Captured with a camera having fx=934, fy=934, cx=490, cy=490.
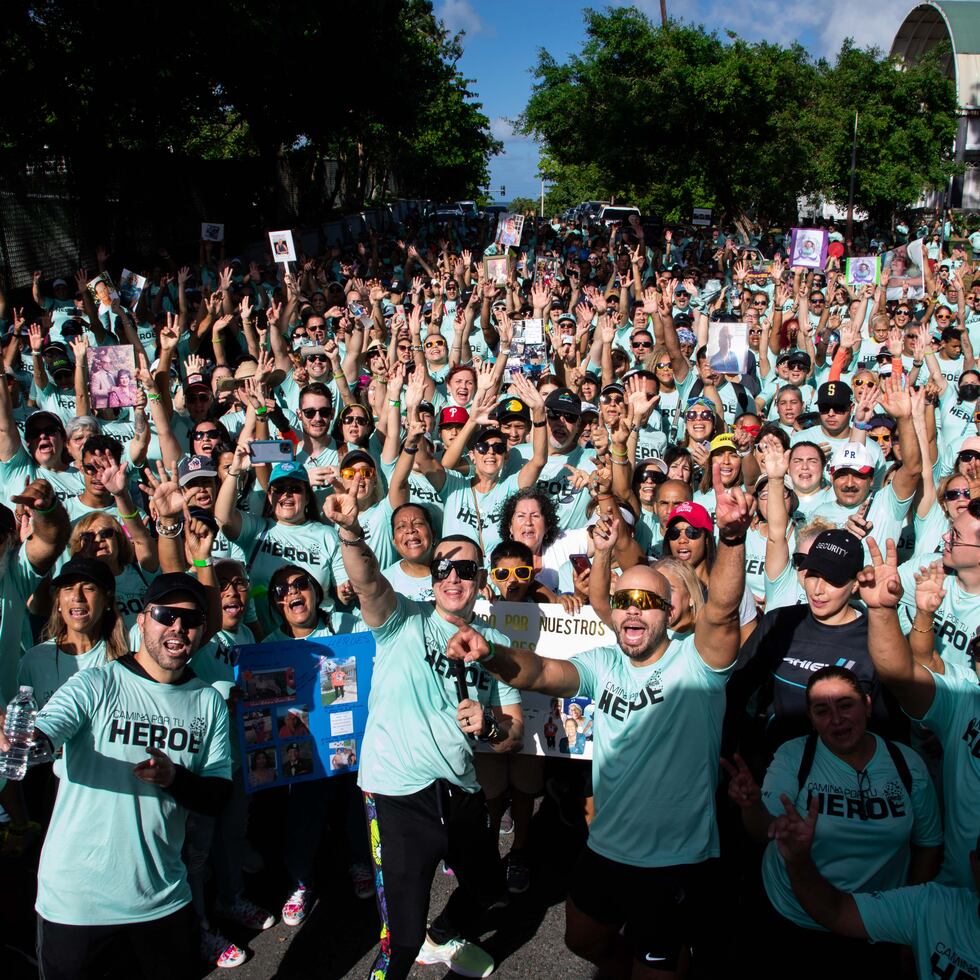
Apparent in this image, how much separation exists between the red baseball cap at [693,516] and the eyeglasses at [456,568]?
5.13 ft

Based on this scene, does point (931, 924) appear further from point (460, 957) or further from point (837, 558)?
point (460, 957)

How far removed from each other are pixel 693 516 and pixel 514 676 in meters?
1.79

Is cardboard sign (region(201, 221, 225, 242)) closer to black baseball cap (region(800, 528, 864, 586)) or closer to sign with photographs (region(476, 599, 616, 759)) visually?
sign with photographs (region(476, 599, 616, 759))

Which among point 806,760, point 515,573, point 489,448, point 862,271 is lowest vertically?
point 806,760

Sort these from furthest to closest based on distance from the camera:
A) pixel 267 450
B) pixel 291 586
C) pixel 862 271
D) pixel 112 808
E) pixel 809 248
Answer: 1. pixel 809 248
2. pixel 862 271
3. pixel 267 450
4. pixel 291 586
5. pixel 112 808

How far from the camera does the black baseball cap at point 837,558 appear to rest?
4.02 meters

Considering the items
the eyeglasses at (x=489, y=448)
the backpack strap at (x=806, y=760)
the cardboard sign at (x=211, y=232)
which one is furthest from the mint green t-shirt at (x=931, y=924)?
the cardboard sign at (x=211, y=232)

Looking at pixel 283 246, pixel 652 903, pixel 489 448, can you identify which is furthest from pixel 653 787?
pixel 283 246

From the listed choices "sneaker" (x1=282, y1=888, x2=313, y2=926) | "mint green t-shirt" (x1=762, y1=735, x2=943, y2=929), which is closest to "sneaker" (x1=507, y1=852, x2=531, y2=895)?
"sneaker" (x1=282, y1=888, x2=313, y2=926)

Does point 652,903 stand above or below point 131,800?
below

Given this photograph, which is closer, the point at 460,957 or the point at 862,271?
the point at 460,957

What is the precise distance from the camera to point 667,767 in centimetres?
370

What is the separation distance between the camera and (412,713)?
390 cm

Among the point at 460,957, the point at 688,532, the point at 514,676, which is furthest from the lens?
the point at 688,532
